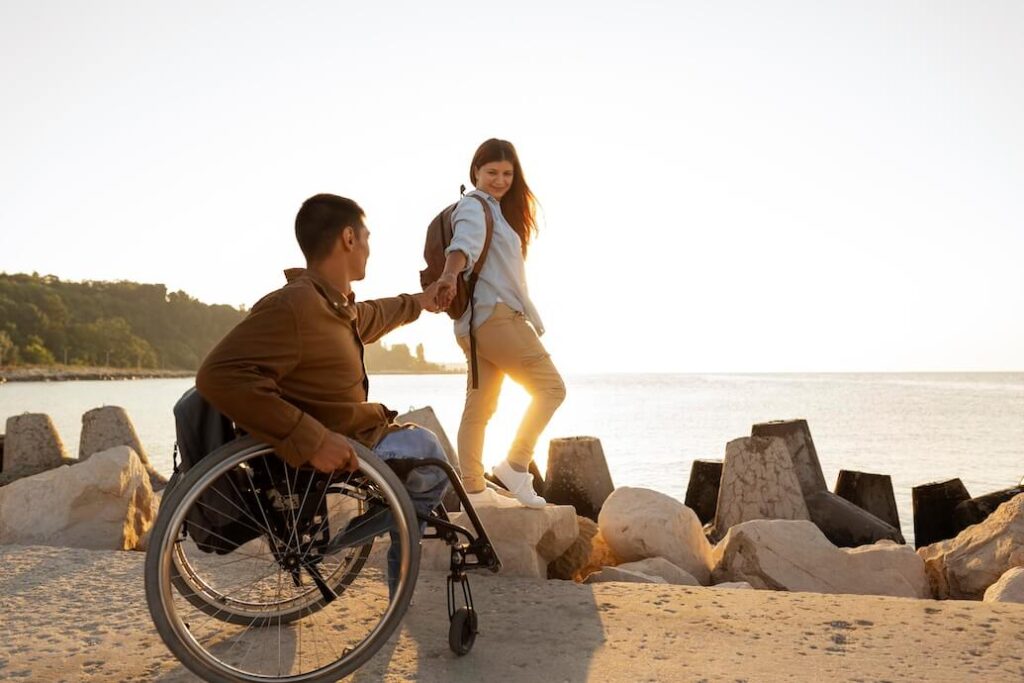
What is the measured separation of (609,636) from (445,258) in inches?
81.8

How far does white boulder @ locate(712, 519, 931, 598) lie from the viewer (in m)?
5.18

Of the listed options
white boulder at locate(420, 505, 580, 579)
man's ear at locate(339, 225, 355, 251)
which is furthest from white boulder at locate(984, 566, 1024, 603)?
man's ear at locate(339, 225, 355, 251)

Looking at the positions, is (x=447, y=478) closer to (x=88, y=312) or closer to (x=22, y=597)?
(x=22, y=597)

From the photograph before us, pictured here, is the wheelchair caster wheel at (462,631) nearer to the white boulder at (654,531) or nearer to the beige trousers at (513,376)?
the beige trousers at (513,376)

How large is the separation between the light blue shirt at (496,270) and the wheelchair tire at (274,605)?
5.18 ft

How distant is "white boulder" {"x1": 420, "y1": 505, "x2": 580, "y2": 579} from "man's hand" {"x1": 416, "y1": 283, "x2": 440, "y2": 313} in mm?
1203

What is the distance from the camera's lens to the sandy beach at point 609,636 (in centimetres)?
314

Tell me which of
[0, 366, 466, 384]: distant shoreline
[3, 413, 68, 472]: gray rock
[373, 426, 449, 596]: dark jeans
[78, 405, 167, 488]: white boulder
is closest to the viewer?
[373, 426, 449, 596]: dark jeans

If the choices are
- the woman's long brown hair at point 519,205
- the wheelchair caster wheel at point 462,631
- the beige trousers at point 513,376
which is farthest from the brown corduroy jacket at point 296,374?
the woman's long brown hair at point 519,205

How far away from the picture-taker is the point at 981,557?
542 centimetres

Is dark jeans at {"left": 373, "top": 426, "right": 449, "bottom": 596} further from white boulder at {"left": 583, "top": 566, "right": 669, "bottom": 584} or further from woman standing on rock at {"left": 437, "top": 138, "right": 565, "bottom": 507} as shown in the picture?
white boulder at {"left": 583, "top": 566, "right": 669, "bottom": 584}

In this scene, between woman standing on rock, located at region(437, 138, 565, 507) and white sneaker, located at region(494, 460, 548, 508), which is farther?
white sneaker, located at region(494, 460, 548, 508)

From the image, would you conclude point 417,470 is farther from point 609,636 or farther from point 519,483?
point 519,483

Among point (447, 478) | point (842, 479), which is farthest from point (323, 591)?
point (842, 479)
